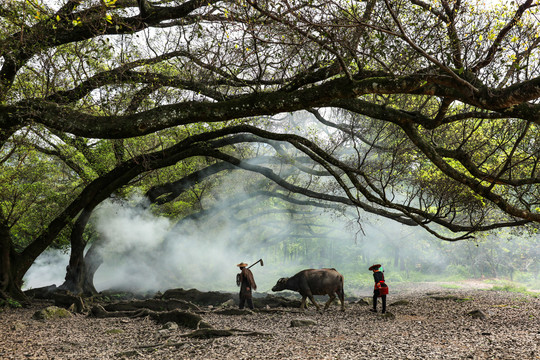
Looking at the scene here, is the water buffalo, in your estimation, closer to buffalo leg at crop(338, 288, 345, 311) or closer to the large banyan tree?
buffalo leg at crop(338, 288, 345, 311)

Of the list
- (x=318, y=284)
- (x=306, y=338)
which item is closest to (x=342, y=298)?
(x=318, y=284)

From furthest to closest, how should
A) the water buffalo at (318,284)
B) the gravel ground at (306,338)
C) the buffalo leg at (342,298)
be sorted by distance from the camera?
the water buffalo at (318,284) < the buffalo leg at (342,298) < the gravel ground at (306,338)

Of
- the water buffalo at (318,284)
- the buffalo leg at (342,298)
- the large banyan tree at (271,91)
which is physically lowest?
the buffalo leg at (342,298)

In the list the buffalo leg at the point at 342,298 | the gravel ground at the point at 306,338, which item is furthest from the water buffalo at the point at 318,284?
the gravel ground at the point at 306,338

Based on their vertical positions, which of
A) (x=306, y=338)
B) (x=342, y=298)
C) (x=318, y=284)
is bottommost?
(x=306, y=338)

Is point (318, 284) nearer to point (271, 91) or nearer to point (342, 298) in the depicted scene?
point (342, 298)

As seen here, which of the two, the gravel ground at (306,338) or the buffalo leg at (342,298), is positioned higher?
the buffalo leg at (342,298)

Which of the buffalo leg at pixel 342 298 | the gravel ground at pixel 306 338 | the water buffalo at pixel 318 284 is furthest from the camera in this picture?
the water buffalo at pixel 318 284

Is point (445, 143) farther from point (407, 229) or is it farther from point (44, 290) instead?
point (407, 229)

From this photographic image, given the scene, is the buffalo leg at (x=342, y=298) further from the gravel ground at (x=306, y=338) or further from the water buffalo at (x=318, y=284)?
the gravel ground at (x=306, y=338)

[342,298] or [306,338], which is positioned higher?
[342,298]

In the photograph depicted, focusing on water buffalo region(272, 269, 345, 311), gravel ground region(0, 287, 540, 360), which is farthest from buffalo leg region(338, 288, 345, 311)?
gravel ground region(0, 287, 540, 360)

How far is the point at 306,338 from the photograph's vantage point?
7.05 metres

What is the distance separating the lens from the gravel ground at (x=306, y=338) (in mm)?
5676
